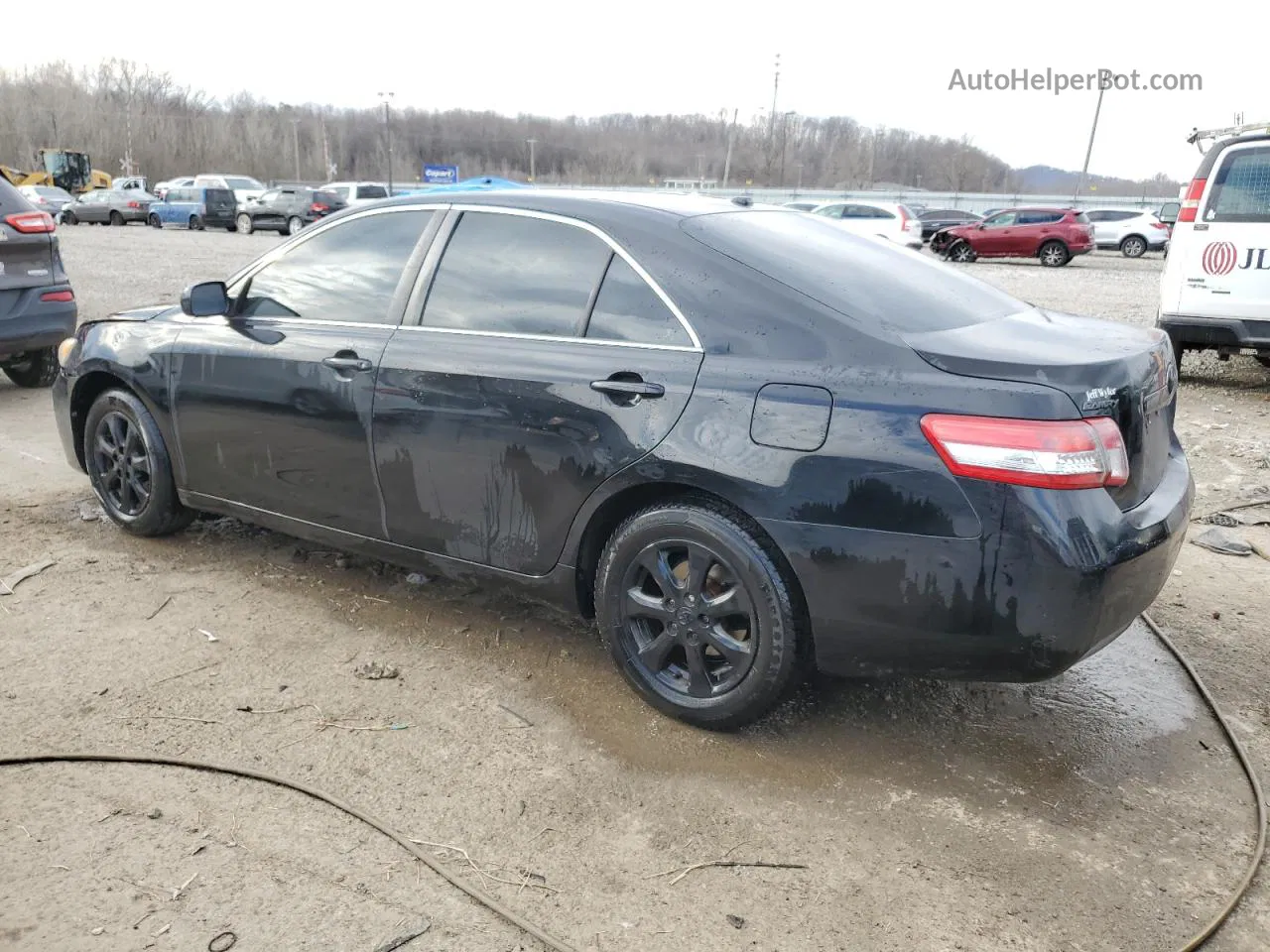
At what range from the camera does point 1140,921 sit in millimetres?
2371

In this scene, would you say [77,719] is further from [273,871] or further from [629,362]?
[629,362]

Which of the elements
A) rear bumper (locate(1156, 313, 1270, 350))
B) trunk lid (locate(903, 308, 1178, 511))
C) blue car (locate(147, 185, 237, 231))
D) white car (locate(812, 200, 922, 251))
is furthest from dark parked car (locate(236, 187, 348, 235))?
trunk lid (locate(903, 308, 1178, 511))

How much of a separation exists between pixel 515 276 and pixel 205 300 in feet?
4.80

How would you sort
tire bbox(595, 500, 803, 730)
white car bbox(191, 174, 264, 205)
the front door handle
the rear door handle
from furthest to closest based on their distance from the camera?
white car bbox(191, 174, 264, 205) < the front door handle < the rear door handle < tire bbox(595, 500, 803, 730)

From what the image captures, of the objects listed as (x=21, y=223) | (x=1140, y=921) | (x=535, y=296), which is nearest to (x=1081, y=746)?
(x=1140, y=921)

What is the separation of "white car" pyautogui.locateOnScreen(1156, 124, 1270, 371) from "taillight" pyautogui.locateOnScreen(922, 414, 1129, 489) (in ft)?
21.9

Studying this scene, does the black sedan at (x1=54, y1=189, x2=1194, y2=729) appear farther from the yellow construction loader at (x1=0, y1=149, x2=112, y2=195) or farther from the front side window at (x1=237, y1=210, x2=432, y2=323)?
the yellow construction loader at (x1=0, y1=149, x2=112, y2=195)

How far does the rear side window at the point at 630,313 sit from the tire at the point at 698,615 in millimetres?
525

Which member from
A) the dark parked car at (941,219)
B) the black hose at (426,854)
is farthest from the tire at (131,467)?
the dark parked car at (941,219)

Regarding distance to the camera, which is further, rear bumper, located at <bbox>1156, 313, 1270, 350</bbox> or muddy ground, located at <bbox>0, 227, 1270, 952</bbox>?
rear bumper, located at <bbox>1156, 313, 1270, 350</bbox>

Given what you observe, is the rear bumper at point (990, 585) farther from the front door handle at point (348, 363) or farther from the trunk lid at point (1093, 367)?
the front door handle at point (348, 363)

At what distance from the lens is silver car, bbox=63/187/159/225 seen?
3841cm

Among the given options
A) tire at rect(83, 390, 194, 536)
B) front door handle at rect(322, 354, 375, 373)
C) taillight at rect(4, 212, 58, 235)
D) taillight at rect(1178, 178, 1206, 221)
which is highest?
taillight at rect(1178, 178, 1206, 221)

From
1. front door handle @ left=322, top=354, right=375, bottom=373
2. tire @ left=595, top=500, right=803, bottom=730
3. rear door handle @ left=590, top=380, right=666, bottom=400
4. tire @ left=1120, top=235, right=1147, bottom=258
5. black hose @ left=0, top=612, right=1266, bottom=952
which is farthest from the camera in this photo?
tire @ left=1120, top=235, right=1147, bottom=258
